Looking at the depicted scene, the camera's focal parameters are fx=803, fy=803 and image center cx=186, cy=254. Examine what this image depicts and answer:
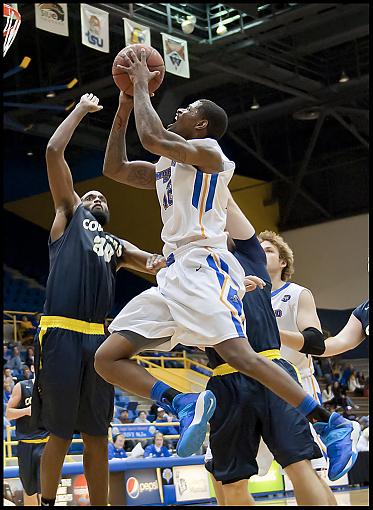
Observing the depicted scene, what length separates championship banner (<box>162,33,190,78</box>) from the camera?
43.9 feet

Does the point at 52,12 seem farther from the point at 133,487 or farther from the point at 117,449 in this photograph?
the point at 133,487

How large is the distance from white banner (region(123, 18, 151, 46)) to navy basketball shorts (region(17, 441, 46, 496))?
7675mm

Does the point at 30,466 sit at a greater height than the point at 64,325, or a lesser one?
lesser

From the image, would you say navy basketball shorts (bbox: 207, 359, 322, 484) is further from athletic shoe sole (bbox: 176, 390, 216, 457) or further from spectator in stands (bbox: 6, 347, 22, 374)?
spectator in stands (bbox: 6, 347, 22, 374)

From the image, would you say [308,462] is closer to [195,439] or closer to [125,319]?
[195,439]

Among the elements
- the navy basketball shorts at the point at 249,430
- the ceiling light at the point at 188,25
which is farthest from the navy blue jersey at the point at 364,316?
the ceiling light at the point at 188,25

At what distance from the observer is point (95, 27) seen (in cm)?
1225

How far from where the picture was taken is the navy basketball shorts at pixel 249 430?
3893mm

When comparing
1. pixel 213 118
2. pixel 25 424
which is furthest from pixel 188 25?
pixel 213 118

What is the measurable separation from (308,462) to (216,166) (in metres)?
1.51

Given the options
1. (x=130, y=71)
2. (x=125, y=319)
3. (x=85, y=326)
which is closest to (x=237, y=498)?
(x=125, y=319)

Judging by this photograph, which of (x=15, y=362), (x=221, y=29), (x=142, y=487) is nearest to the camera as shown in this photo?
(x=142, y=487)

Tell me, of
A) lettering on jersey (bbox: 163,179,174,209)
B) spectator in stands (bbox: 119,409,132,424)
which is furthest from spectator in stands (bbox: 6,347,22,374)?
lettering on jersey (bbox: 163,179,174,209)

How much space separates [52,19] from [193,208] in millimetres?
8496
